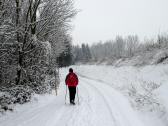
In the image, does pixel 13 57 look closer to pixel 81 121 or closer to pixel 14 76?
pixel 14 76

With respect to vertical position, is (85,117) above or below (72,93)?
below

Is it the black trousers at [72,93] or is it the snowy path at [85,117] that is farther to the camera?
the black trousers at [72,93]

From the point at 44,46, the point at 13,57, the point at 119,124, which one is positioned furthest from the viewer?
the point at 44,46

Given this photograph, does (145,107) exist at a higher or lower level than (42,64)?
lower

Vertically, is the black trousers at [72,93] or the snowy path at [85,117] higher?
the black trousers at [72,93]

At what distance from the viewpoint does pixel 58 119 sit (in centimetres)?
721

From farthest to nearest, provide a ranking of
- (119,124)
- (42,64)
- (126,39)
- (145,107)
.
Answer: (126,39) < (42,64) < (145,107) < (119,124)

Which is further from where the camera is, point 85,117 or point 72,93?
point 72,93

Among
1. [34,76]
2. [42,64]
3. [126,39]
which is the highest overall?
[126,39]

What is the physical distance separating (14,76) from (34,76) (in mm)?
1565

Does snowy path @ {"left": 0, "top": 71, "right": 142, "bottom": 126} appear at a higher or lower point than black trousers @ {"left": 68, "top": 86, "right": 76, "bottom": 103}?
lower

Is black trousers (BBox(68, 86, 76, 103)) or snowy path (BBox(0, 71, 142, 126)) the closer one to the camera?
snowy path (BBox(0, 71, 142, 126))

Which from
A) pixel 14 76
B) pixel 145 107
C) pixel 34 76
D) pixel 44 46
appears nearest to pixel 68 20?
pixel 44 46

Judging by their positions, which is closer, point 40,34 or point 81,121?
point 81,121
